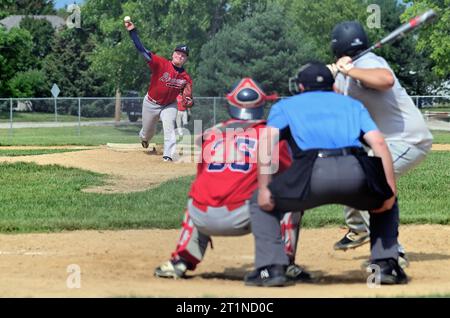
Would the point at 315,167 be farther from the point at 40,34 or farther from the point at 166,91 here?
the point at 40,34

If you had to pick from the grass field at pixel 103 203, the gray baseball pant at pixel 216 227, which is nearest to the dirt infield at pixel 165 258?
the gray baseball pant at pixel 216 227

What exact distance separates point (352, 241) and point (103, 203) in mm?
4298

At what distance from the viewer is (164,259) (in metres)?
9.09

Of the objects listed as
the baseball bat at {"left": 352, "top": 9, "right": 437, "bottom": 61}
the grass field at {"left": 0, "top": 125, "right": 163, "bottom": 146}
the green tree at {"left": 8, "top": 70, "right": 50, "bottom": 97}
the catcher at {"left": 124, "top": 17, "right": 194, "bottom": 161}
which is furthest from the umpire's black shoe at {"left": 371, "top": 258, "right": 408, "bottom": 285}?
the green tree at {"left": 8, "top": 70, "right": 50, "bottom": 97}

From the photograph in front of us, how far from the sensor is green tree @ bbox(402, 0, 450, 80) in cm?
4209

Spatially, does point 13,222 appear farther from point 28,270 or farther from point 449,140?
point 449,140

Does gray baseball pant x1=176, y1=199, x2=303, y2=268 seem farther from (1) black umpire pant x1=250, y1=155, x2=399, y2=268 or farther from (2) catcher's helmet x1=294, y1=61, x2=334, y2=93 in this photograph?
(2) catcher's helmet x1=294, y1=61, x2=334, y2=93

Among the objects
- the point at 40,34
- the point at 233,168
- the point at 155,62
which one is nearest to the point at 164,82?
the point at 155,62

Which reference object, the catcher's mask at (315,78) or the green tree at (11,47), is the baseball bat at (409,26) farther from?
the green tree at (11,47)

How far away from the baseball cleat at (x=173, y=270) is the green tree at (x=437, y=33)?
3502 centimetres

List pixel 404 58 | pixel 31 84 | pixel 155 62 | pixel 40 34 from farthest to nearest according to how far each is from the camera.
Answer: pixel 40 34, pixel 31 84, pixel 404 58, pixel 155 62

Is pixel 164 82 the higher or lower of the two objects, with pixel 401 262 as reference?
higher

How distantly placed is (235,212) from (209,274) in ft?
3.42
